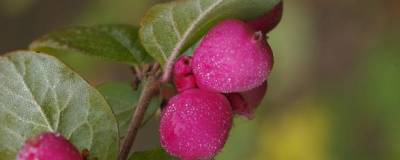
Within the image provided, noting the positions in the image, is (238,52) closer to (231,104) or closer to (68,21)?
(231,104)

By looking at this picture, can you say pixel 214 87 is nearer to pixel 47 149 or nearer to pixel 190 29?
pixel 190 29

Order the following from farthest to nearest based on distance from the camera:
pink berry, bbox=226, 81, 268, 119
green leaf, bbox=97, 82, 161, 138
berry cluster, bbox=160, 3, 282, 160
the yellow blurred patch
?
the yellow blurred patch
green leaf, bbox=97, 82, 161, 138
pink berry, bbox=226, 81, 268, 119
berry cluster, bbox=160, 3, 282, 160

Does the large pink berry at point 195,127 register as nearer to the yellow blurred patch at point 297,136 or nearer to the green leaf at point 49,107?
the green leaf at point 49,107

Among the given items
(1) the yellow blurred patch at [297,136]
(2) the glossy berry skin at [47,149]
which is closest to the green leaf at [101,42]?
(2) the glossy berry skin at [47,149]

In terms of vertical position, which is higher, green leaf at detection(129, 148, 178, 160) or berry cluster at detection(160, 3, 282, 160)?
berry cluster at detection(160, 3, 282, 160)

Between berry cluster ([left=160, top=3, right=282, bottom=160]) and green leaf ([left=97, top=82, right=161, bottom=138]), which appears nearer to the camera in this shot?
berry cluster ([left=160, top=3, right=282, bottom=160])

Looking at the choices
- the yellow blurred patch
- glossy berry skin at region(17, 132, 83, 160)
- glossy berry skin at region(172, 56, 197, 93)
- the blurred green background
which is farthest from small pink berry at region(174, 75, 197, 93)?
the yellow blurred patch

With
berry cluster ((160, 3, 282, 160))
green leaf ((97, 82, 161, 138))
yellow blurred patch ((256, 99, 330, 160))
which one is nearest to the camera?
berry cluster ((160, 3, 282, 160))

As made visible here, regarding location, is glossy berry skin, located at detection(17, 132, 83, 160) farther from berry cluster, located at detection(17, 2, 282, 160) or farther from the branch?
A: the branch
